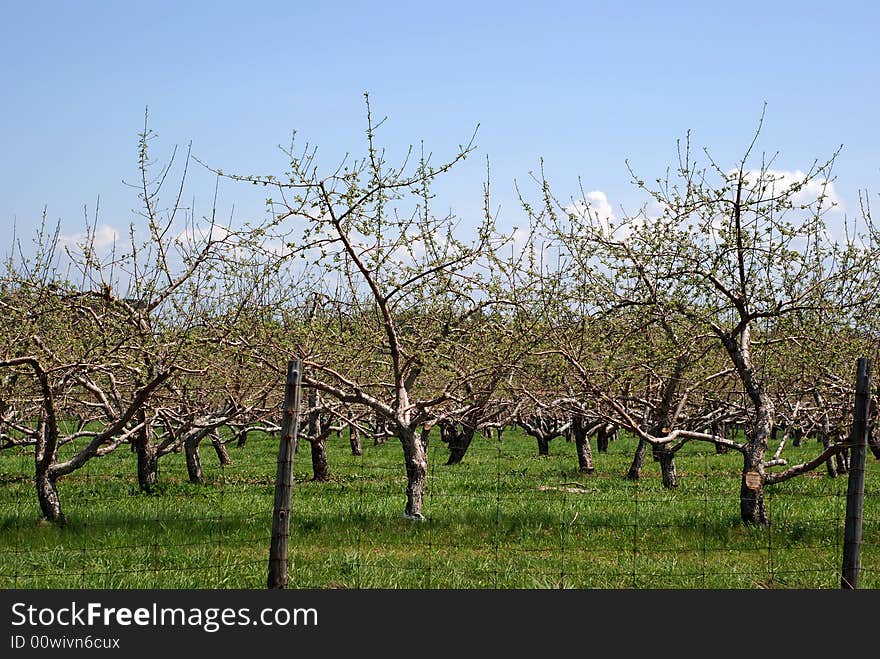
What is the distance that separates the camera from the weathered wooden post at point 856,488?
21.6ft

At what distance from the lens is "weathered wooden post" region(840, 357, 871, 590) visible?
6598 mm

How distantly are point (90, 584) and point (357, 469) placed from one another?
12998 mm

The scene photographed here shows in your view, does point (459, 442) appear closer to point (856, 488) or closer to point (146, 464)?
point (146, 464)

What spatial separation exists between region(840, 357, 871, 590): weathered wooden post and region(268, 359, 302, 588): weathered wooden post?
12.9 ft

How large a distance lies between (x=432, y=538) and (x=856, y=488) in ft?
15.1

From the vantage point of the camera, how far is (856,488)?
6.62 meters

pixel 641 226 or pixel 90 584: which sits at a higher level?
pixel 641 226

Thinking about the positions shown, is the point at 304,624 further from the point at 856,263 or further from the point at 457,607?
the point at 856,263

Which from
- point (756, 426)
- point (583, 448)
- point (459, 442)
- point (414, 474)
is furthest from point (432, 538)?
point (459, 442)

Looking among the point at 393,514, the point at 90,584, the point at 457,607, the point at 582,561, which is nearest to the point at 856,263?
the point at 582,561

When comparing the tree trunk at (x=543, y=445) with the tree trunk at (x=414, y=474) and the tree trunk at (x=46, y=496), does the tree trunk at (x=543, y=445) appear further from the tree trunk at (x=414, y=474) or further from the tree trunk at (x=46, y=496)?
the tree trunk at (x=46, y=496)

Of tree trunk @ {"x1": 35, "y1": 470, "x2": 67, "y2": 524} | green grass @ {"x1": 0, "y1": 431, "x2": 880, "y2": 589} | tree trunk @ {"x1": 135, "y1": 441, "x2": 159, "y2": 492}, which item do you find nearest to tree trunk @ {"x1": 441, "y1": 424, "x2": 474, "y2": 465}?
green grass @ {"x1": 0, "y1": 431, "x2": 880, "y2": 589}

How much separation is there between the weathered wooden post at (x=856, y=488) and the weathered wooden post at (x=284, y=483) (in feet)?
12.9

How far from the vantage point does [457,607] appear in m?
6.37
